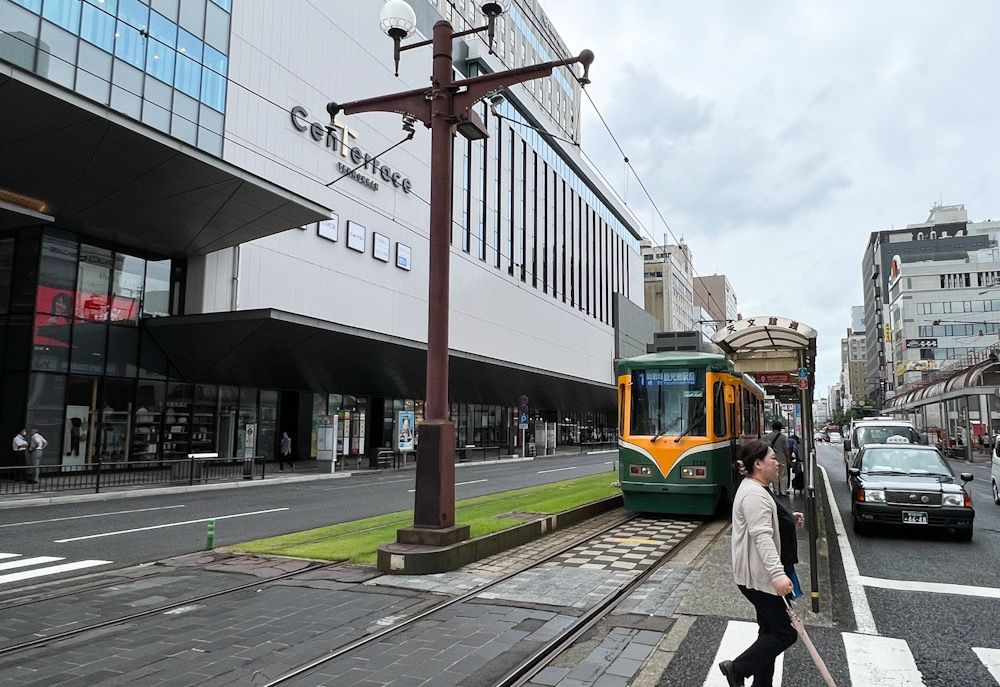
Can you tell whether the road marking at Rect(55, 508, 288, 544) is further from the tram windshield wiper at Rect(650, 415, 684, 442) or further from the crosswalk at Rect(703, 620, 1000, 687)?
the crosswalk at Rect(703, 620, 1000, 687)

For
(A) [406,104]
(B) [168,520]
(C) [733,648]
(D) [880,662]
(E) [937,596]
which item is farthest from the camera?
(B) [168,520]

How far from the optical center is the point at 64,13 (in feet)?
66.2

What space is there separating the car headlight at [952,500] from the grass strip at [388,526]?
20.5 feet

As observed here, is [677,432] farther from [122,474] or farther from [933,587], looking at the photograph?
[122,474]

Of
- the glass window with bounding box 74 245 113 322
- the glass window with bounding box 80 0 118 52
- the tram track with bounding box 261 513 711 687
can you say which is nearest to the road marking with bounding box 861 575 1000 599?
the tram track with bounding box 261 513 711 687

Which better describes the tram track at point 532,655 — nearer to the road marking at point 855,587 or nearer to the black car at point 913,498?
the road marking at point 855,587

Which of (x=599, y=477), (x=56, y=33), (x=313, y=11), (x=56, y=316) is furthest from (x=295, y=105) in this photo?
(x=599, y=477)

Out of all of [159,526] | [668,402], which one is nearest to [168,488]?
[159,526]

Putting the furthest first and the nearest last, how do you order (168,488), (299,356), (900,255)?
1. (900,255)
2. (299,356)
3. (168,488)

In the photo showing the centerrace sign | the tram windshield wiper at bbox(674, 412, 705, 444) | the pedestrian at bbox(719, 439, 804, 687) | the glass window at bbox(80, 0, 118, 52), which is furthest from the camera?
the centerrace sign

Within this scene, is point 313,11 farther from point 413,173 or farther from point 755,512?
point 755,512

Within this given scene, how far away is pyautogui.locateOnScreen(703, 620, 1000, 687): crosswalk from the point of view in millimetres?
4809

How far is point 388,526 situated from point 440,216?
18.8 ft

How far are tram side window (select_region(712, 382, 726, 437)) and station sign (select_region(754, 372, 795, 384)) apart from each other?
6.38m
